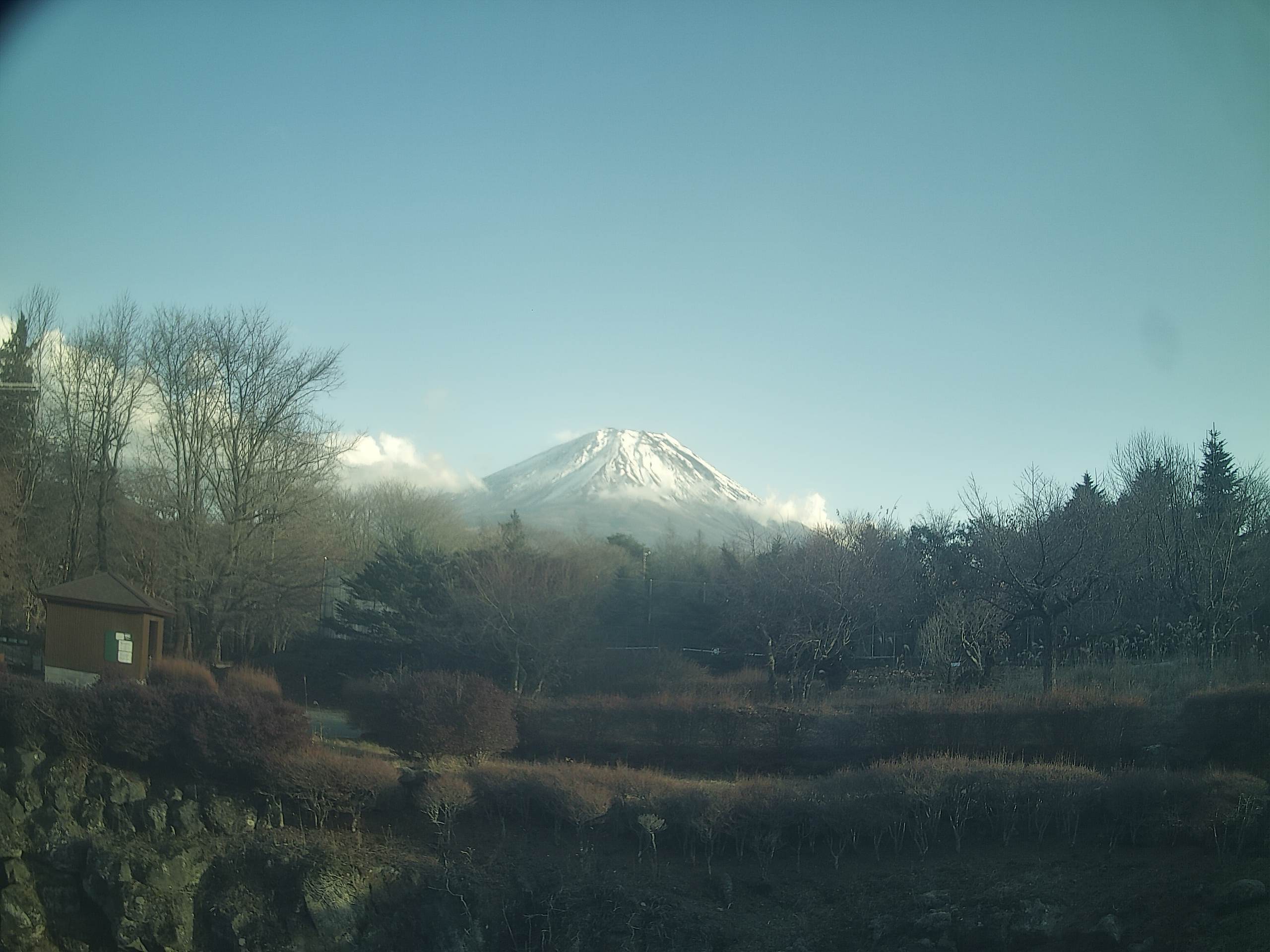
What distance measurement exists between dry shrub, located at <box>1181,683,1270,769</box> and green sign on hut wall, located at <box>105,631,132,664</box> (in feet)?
68.9

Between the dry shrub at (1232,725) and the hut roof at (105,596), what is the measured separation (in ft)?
67.9

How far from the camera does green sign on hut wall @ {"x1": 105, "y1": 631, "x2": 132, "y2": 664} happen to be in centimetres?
2084

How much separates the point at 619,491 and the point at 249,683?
92335 millimetres

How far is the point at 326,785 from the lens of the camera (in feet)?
49.1

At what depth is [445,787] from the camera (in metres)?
14.7

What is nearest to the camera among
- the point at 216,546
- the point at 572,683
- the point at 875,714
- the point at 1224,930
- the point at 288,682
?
the point at 1224,930

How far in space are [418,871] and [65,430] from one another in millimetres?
27860

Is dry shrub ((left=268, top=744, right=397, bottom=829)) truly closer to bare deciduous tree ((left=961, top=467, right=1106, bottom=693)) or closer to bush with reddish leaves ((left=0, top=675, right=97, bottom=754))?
bush with reddish leaves ((left=0, top=675, right=97, bottom=754))

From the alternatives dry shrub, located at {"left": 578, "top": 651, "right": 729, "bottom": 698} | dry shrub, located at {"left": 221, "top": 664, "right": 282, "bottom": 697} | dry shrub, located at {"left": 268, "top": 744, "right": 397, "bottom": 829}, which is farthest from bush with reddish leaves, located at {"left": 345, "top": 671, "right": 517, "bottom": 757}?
dry shrub, located at {"left": 578, "top": 651, "right": 729, "bottom": 698}

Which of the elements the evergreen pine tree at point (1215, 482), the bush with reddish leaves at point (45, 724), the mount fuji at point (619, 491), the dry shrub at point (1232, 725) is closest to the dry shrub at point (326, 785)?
the bush with reddish leaves at point (45, 724)

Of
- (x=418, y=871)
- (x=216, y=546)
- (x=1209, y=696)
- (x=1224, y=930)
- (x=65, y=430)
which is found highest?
(x=65, y=430)

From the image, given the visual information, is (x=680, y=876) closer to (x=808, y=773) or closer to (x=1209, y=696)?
(x=808, y=773)

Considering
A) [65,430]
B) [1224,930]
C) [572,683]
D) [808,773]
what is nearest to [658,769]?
[808,773]

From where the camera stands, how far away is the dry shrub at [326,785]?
49.2ft
